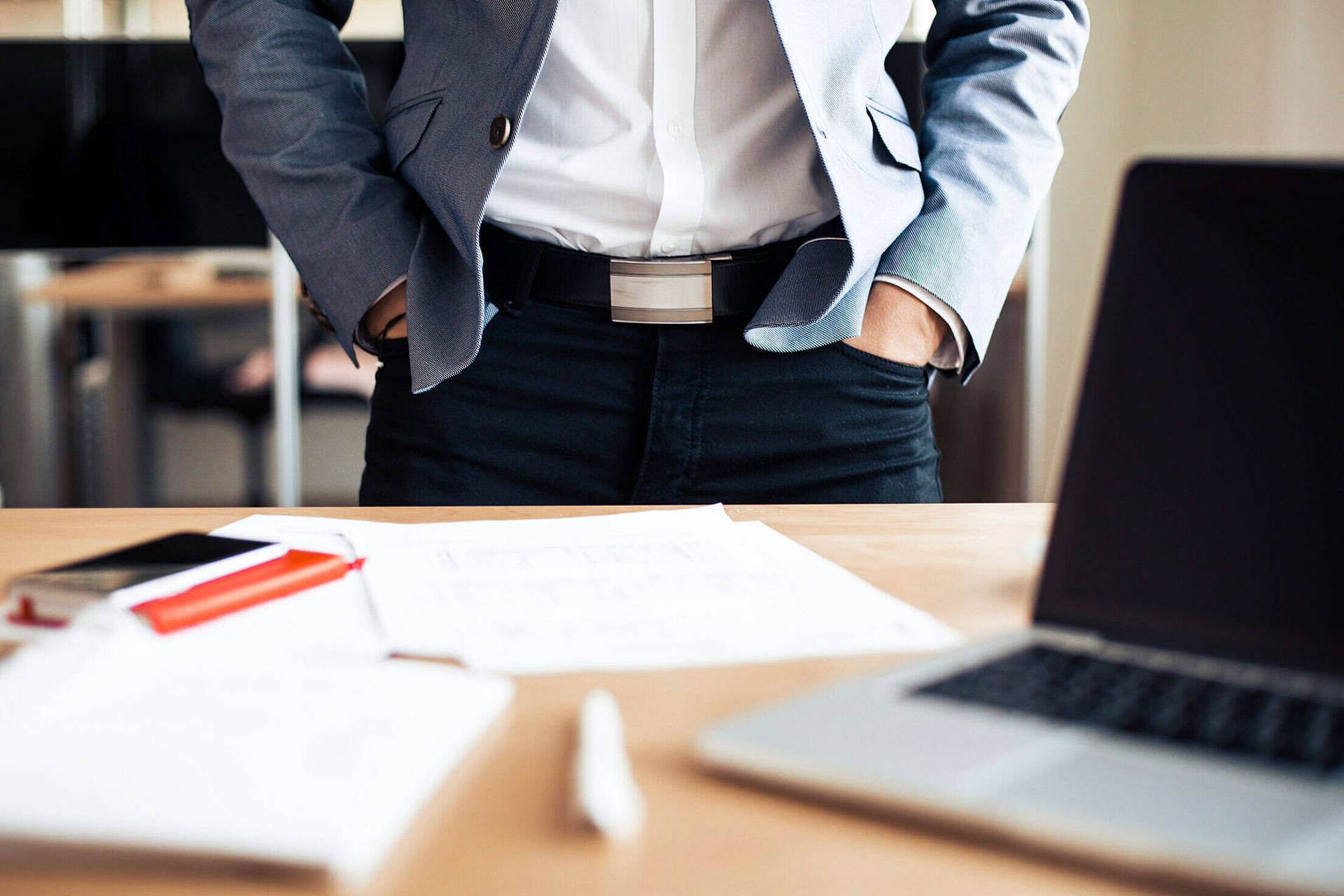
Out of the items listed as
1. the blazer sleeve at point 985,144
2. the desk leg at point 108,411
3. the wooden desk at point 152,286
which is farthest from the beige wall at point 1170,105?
the desk leg at point 108,411

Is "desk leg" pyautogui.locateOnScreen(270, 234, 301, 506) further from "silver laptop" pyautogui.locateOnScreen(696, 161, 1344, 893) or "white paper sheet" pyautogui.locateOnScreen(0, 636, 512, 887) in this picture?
"silver laptop" pyautogui.locateOnScreen(696, 161, 1344, 893)

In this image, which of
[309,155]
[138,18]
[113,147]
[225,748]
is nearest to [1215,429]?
[225,748]

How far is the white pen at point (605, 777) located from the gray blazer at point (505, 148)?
673 millimetres

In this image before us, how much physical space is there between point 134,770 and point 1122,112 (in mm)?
3762

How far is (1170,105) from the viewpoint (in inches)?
128

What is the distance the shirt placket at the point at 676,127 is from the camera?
1062 mm

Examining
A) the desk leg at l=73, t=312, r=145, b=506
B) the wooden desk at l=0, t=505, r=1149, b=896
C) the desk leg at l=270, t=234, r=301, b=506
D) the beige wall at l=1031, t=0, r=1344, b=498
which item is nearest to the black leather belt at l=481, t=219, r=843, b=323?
the wooden desk at l=0, t=505, r=1149, b=896

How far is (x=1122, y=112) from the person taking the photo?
3551mm

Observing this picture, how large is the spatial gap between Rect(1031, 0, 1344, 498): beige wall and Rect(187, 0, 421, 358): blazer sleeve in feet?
4.92

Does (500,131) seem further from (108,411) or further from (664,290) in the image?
(108,411)

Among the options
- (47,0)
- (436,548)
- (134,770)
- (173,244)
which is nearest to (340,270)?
(436,548)

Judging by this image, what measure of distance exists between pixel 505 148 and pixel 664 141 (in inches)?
6.4

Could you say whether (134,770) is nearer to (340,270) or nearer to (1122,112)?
(340,270)

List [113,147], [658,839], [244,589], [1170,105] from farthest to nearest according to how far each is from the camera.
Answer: [1170,105] < [113,147] < [244,589] < [658,839]
